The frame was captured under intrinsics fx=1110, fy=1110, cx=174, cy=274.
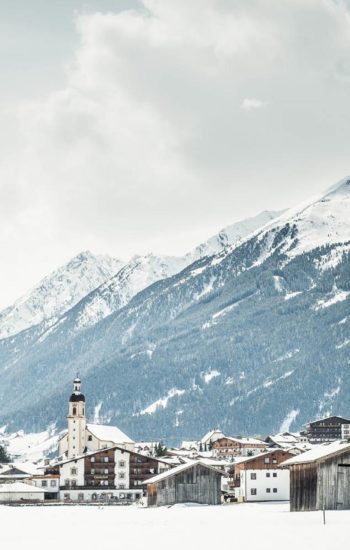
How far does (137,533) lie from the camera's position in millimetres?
70875

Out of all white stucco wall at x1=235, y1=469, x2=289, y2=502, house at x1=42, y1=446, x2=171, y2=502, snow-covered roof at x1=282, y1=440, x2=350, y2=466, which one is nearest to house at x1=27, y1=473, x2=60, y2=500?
house at x1=42, y1=446, x2=171, y2=502

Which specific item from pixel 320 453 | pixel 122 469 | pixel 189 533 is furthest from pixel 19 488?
pixel 189 533

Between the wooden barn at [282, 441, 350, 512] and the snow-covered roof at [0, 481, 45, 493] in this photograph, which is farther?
the snow-covered roof at [0, 481, 45, 493]

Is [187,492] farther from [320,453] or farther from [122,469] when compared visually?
[122,469]

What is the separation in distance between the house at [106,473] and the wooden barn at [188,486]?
146ft

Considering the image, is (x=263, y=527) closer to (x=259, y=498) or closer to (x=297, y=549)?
(x=297, y=549)

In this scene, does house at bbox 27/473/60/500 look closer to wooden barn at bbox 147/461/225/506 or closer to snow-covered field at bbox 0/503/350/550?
wooden barn at bbox 147/461/225/506

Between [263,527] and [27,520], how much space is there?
28.0 metres

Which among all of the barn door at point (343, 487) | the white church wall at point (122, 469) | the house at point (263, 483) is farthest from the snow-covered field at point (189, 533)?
the white church wall at point (122, 469)

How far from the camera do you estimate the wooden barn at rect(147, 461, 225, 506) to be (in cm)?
13538

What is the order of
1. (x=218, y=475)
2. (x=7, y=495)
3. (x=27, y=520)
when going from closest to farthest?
(x=27, y=520)
(x=218, y=475)
(x=7, y=495)

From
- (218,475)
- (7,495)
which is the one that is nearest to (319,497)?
(218,475)

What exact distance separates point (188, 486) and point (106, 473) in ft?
180

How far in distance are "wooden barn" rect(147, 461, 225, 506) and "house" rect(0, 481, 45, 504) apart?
33124 mm
